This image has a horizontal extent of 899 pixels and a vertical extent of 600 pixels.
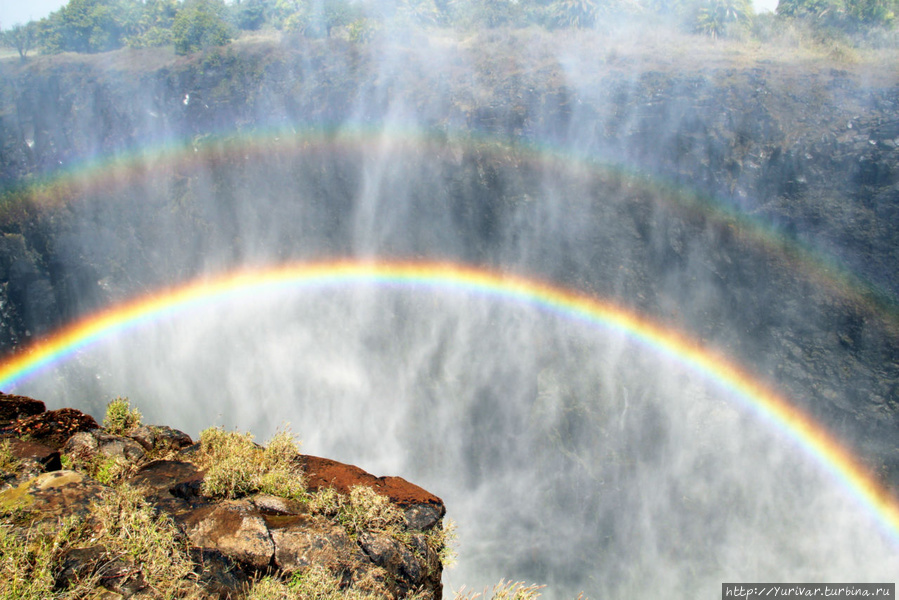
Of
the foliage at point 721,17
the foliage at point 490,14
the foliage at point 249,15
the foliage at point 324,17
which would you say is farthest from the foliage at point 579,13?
the foliage at point 249,15

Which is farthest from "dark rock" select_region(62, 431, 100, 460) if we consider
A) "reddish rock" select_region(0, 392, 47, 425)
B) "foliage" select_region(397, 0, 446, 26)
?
"foliage" select_region(397, 0, 446, 26)

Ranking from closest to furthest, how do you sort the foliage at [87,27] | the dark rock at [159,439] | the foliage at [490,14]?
the dark rock at [159,439] < the foliage at [490,14] < the foliage at [87,27]

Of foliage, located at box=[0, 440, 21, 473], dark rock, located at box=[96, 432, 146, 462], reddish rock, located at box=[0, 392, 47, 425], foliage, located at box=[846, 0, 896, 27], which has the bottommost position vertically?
foliage, located at box=[0, 440, 21, 473]

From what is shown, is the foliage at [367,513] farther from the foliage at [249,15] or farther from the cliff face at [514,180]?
the foliage at [249,15]

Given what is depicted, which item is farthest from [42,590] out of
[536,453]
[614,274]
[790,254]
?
[790,254]

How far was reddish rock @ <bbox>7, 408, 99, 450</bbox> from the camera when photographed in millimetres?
7551

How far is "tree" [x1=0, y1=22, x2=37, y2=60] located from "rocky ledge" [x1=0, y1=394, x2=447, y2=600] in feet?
189

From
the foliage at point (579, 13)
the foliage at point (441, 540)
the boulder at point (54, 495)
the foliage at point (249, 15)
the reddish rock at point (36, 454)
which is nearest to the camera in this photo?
the boulder at point (54, 495)

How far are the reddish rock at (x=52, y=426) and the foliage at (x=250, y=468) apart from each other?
1625mm

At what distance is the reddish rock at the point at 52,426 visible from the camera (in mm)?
7551

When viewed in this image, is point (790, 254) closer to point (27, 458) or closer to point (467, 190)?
point (467, 190)

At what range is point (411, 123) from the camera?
37188mm

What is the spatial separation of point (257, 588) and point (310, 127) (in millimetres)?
36562

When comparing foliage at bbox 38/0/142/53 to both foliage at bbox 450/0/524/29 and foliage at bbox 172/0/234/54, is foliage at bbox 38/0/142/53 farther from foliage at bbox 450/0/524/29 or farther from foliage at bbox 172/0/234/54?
foliage at bbox 450/0/524/29
